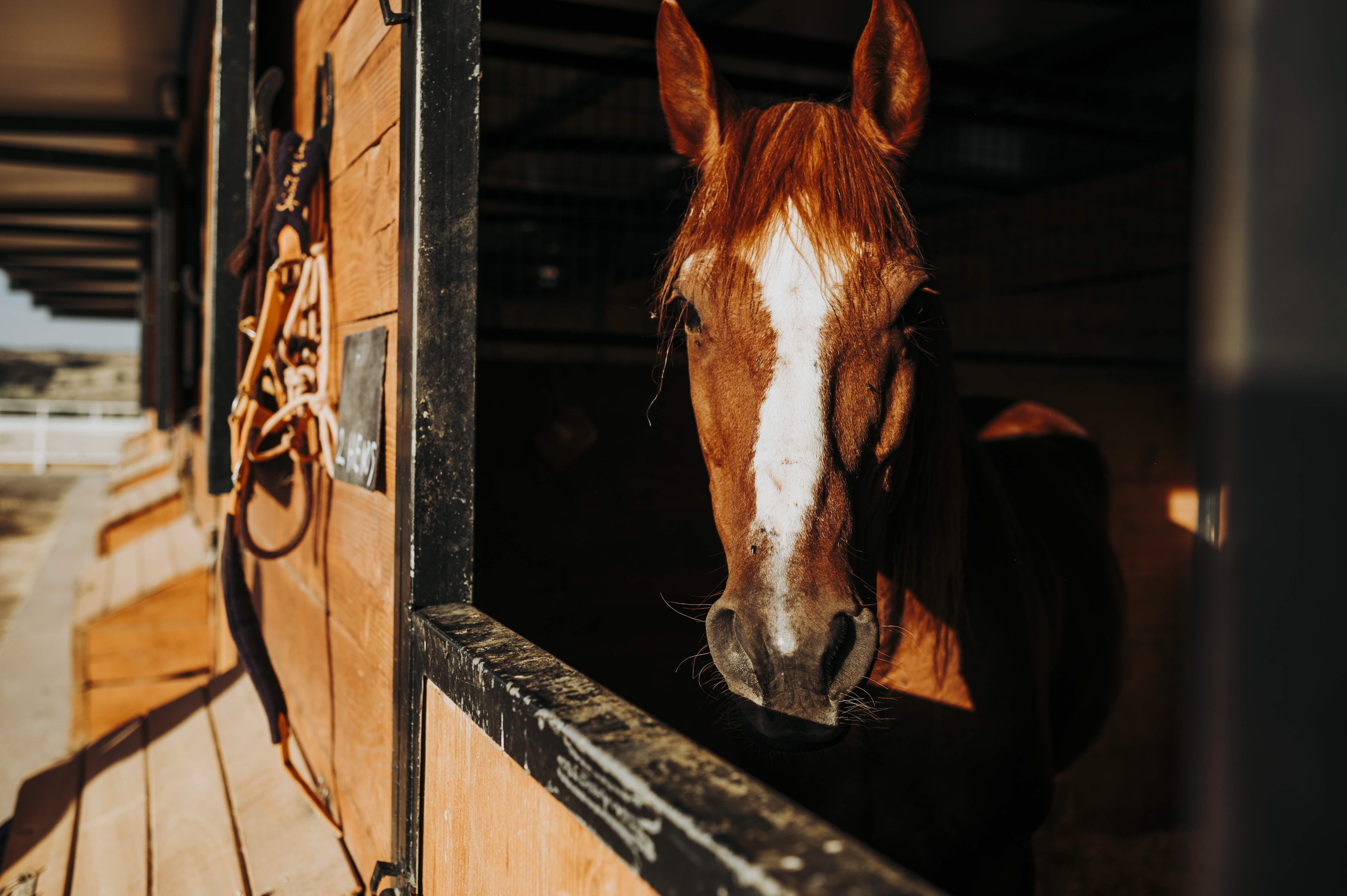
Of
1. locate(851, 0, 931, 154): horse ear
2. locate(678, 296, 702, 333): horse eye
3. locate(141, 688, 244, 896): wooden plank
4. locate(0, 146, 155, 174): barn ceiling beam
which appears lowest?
locate(141, 688, 244, 896): wooden plank

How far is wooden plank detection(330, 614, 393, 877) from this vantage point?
1.36 meters

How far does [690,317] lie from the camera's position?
1.36 m

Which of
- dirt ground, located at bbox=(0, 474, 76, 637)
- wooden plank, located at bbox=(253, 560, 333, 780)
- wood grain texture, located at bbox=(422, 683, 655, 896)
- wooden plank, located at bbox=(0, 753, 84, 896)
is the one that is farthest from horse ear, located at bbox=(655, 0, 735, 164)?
dirt ground, located at bbox=(0, 474, 76, 637)

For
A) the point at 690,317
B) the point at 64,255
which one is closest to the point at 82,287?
the point at 64,255

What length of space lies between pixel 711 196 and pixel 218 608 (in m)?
3.38

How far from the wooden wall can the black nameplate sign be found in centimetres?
2

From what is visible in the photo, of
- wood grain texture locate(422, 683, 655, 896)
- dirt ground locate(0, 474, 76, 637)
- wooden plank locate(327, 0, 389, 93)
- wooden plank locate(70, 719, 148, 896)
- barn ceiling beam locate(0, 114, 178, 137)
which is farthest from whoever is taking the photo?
dirt ground locate(0, 474, 76, 637)

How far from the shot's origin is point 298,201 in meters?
1.76

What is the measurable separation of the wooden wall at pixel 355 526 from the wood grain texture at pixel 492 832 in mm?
156

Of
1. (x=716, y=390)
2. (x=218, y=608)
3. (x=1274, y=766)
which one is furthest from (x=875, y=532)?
(x=218, y=608)

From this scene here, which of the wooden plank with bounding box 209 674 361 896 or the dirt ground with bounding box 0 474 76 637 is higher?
the wooden plank with bounding box 209 674 361 896

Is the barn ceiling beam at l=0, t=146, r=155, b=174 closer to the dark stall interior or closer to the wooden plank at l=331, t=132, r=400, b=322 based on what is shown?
the dark stall interior

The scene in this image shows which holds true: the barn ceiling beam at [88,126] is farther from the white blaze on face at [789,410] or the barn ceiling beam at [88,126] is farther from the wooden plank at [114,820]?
the white blaze on face at [789,410]

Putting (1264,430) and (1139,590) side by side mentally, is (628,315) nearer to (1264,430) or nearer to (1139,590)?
(1139,590)
